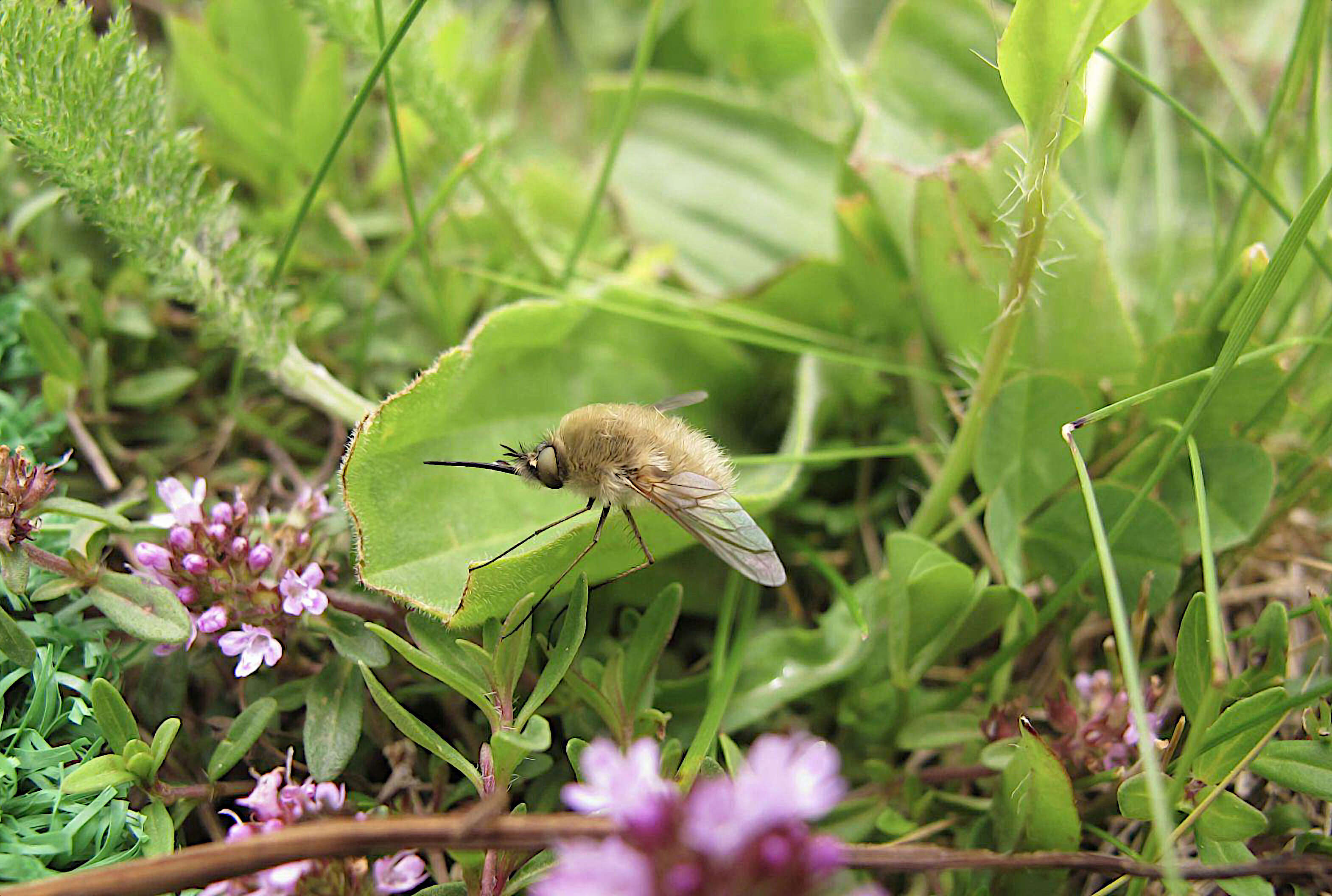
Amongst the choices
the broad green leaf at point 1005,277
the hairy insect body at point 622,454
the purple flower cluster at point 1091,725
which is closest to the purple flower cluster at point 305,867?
the hairy insect body at point 622,454

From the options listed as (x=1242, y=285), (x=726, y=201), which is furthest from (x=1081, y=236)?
(x=726, y=201)

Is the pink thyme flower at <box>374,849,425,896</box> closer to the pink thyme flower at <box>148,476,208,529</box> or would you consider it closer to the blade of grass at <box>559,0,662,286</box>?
the pink thyme flower at <box>148,476,208,529</box>

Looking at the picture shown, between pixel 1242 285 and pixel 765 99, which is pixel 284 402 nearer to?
pixel 765 99

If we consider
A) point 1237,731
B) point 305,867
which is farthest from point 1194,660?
point 305,867

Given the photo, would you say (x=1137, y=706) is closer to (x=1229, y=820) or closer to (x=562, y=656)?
(x=1229, y=820)

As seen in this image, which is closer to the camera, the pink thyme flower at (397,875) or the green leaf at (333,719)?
the pink thyme flower at (397,875)

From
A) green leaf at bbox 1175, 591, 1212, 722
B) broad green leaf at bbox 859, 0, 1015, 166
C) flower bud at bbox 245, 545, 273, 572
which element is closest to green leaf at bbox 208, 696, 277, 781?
flower bud at bbox 245, 545, 273, 572

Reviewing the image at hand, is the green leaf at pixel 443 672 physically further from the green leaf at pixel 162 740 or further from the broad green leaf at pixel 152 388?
the broad green leaf at pixel 152 388
